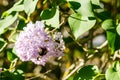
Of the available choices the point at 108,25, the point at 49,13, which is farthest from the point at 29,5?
the point at 108,25

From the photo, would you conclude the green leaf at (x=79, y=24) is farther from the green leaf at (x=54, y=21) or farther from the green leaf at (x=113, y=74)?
the green leaf at (x=113, y=74)

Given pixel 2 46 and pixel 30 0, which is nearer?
pixel 30 0

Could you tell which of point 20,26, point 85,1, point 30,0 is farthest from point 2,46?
point 85,1

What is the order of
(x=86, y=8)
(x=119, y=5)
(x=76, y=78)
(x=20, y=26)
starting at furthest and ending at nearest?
(x=119, y=5)
(x=20, y=26)
(x=76, y=78)
(x=86, y=8)

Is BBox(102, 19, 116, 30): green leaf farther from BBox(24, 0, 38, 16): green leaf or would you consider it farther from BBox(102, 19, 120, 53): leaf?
BBox(24, 0, 38, 16): green leaf

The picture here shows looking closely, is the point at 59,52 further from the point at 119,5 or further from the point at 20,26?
the point at 119,5

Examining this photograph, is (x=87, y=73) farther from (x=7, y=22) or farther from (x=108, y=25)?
(x=7, y=22)
